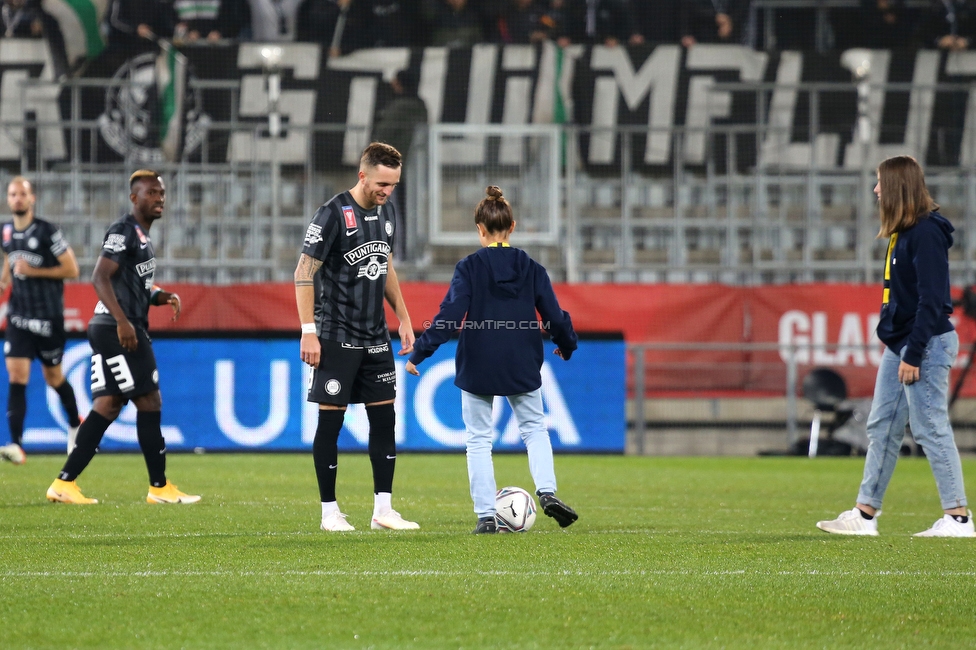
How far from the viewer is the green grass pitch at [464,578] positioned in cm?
384

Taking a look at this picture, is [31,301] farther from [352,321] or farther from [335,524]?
[335,524]

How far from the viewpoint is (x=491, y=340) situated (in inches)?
250

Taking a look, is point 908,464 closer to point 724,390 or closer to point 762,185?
point 724,390

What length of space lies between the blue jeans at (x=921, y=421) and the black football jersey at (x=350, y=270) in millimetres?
2512

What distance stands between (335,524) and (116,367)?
2.09 meters

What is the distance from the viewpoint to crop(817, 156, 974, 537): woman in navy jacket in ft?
20.4

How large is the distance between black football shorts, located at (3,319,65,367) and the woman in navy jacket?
694cm

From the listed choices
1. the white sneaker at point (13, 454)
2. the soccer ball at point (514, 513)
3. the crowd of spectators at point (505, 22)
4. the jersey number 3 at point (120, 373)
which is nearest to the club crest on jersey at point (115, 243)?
the jersey number 3 at point (120, 373)

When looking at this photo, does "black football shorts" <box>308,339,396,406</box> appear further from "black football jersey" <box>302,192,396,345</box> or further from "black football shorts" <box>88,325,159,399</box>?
"black football shorts" <box>88,325,159,399</box>

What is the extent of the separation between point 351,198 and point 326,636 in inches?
123

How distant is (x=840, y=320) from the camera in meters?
15.8

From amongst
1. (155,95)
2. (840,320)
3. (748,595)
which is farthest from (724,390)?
(748,595)

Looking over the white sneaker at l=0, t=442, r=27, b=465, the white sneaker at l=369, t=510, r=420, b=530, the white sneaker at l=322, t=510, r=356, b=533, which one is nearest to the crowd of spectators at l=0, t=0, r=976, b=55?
the white sneaker at l=0, t=442, r=27, b=465

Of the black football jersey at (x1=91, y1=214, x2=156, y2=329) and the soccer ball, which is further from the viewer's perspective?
the black football jersey at (x1=91, y1=214, x2=156, y2=329)
